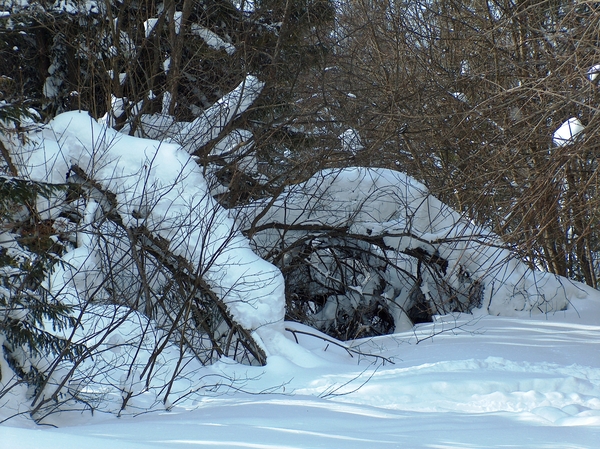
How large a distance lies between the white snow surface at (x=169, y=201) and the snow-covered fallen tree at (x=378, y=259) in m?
2.23

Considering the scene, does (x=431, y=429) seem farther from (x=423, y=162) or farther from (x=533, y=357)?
(x=423, y=162)

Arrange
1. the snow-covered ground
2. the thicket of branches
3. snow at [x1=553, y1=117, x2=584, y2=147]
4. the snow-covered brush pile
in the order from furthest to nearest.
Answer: the thicket of branches < snow at [x1=553, y1=117, x2=584, y2=147] < the snow-covered brush pile < the snow-covered ground

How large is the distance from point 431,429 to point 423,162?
25.1 ft

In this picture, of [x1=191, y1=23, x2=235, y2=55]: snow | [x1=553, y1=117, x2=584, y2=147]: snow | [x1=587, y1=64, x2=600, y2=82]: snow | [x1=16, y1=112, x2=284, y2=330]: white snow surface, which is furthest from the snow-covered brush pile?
[x1=587, y1=64, x2=600, y2=82]: snow

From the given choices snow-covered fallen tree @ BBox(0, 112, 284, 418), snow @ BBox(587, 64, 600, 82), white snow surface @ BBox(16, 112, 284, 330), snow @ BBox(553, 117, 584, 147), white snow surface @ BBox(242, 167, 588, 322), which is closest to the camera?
snow @ BBox(587, 64, 600, 82)

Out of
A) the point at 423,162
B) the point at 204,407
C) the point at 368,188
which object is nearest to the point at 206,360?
the point at 204,407

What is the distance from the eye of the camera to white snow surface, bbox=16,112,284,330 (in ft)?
21.4

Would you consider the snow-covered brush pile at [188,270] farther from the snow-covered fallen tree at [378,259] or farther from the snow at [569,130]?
the snow at [569,130]

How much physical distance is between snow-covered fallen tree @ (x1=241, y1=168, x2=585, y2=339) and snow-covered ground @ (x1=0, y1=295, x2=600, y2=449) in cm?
109

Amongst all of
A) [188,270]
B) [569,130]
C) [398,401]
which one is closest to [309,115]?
[188,270]

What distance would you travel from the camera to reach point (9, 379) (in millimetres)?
4438

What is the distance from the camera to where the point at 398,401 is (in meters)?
5.09

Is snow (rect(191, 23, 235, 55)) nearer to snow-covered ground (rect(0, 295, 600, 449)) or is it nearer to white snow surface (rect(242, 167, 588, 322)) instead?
white snow surface (rect(242, 167, 588, 322))

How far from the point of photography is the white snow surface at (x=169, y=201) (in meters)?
6.52
